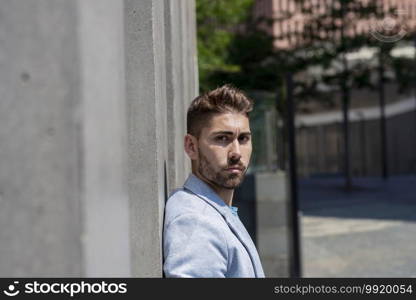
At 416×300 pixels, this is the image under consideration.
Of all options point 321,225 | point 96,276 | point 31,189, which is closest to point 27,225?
point 31,189

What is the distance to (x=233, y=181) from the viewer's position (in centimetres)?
228

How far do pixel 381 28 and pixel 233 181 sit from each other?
21.7 meters

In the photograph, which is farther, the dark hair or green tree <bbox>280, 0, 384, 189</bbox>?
green tree <bbox>280, 0, 384, 189</bbox>

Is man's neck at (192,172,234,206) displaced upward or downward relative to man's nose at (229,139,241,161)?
downward

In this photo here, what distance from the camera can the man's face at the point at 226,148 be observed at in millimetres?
2248

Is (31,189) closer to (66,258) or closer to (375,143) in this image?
(66,258)

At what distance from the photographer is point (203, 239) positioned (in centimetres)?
195

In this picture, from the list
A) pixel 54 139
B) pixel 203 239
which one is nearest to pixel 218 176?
pixel 203 239

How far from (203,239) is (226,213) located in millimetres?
316

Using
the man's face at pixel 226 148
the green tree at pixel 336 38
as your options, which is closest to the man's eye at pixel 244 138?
the man's face at pixel 226 148

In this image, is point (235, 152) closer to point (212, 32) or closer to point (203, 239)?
point (203, 239)

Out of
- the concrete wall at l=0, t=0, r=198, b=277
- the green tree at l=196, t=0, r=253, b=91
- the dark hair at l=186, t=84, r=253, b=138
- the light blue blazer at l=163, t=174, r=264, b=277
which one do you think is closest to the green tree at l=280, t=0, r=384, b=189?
the green tree at l=196, t=0, r=253, b=91

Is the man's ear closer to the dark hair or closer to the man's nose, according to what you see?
the dark hair

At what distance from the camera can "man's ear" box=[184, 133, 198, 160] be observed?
2.34m
